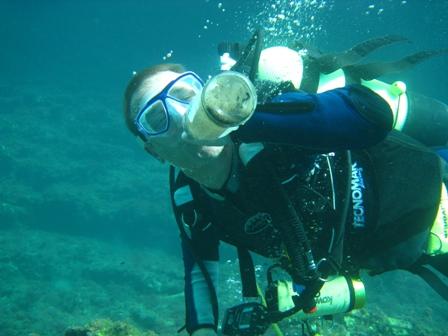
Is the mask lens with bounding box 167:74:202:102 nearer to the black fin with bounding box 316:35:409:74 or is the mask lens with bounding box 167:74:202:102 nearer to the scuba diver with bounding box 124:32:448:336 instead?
the scuba diver with bounding box 124:32:448:336

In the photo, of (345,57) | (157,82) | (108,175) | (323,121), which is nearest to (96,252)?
(108,175)

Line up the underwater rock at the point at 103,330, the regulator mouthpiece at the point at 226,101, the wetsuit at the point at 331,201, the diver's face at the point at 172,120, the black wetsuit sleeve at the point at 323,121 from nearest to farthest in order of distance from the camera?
the regulator mouthpiece at the point at 226,101 < the black wetsuit sleeve at the point at 323,121 < the diver's face at the point at 172,120 < the wetsuit at the point at 331,201 < the underwater rock at the point at 103,330

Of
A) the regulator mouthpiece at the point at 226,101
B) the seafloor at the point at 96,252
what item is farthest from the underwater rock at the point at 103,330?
the regulator mouthpiece at the point at 226,101

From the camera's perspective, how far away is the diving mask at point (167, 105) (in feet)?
6.59

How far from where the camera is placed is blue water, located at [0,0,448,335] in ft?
38.0

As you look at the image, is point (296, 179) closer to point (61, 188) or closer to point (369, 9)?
point (61, 188)

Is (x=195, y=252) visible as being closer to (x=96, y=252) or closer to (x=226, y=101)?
(x=226, y=101)

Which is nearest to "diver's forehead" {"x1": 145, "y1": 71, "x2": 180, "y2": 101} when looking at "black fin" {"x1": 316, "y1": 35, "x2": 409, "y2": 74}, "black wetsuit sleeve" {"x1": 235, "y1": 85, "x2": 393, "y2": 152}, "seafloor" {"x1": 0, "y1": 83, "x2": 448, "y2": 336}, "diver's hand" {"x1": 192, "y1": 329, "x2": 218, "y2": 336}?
"black wetsuit sleeve" {"x1": 235, "y1": 85, "x2": 393, "y2": 152}

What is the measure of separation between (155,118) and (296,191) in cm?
95

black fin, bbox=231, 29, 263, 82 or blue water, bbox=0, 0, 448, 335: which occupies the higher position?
blue water, bbox=0, 0, 448, 335

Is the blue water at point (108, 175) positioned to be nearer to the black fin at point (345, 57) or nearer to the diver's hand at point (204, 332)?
the black fin at point (345, 57)

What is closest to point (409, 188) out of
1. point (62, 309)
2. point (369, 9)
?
point (62, 309)

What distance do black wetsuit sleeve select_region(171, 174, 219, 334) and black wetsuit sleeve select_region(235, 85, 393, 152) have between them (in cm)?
125

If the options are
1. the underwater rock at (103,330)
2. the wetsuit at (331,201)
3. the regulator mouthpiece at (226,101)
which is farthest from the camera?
the underwater rock at (103,330)
